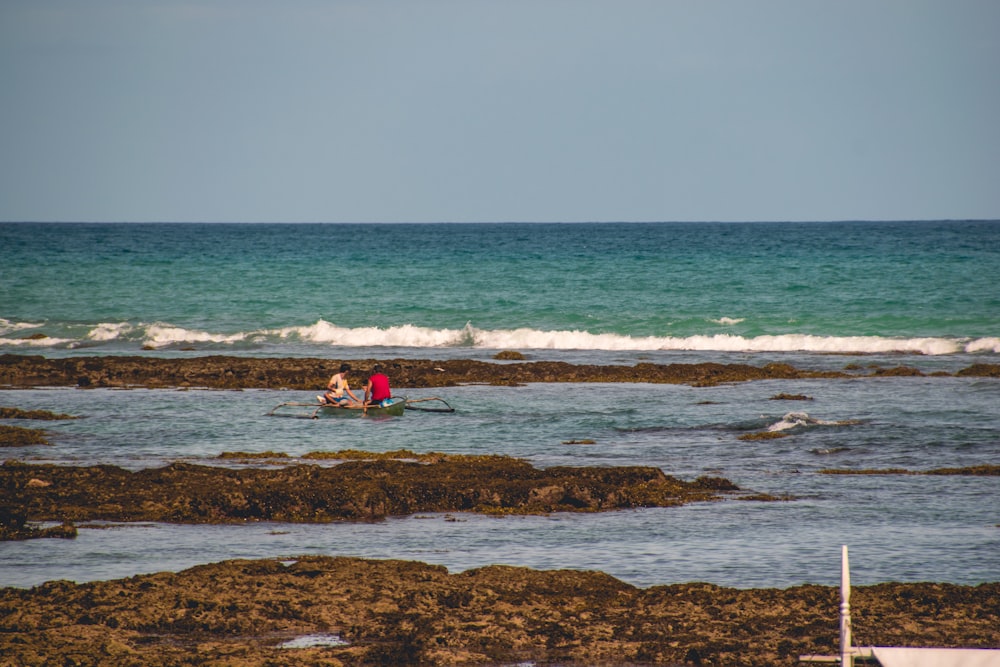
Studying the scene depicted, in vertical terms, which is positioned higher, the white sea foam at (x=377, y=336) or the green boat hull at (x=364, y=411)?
the white sea foam at (x=377, y=336)

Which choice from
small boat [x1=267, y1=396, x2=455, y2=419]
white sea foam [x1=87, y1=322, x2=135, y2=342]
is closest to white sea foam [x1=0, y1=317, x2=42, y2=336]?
white sea foam [x1=87, y1=322, x2=135, y2=342]

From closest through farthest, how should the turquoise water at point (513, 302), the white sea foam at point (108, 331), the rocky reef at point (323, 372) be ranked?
the rocky reef at point (323, 372) → the turquoise water at point (513, 302) → the white sea foam at point (108, 331)

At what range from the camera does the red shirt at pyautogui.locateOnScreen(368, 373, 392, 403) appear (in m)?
23.0

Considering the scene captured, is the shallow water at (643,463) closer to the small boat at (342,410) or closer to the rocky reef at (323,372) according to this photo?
the small boat at (342,410)

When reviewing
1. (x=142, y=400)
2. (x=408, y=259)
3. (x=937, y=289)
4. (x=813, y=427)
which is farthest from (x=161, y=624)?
(x=408, y=259)

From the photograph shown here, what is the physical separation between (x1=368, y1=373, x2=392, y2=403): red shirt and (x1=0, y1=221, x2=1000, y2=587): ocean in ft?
3.77

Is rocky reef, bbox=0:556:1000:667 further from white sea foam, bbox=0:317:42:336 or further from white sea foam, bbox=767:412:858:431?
white sea foam, bbox=0:317:42:336

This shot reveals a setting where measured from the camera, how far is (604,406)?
23.6 meters

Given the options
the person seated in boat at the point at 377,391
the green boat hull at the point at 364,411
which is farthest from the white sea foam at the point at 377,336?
the green boat hull at the point at 364,411

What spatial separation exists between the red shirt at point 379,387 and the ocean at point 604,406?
115cm

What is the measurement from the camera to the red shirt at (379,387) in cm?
2302

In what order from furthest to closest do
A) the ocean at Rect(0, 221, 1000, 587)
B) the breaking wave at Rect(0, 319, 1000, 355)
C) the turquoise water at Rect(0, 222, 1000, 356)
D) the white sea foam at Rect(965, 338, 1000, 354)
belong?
1. the turquoise water at Rect(0, 222, 1000, 356)
2. the breaking wave at Rect(0, 319, 1000, 355)
3. the white sea foam at Rect(965, 338, 1000, 354)
4. the ocean at Rect(0, 221, 1000, 587)

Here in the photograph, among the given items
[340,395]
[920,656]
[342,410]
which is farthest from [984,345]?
[920,656]

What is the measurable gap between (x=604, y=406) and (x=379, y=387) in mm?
4596
